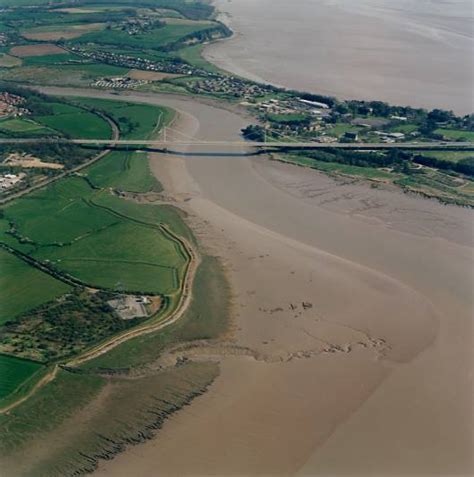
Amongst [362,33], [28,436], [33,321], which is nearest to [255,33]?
[362,33]

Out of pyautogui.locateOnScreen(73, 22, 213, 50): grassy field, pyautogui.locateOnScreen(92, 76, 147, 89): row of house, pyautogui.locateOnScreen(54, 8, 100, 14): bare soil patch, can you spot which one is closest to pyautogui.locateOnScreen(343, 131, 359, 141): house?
pyautogui.locateOnScreen(92, 76, 147, 89): row of house

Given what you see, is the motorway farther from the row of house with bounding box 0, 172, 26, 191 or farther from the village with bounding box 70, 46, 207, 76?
the village with bounding box 70, 46, 207, 76

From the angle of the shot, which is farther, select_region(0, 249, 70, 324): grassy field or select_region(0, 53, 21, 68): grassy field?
select_region(0, 53, 21, 68): grassy field

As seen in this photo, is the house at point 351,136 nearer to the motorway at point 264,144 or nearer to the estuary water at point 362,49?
the motorway at point 264,144

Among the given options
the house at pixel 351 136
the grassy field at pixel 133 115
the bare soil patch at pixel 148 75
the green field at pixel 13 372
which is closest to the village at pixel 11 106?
the grassy field at pixel 133 115

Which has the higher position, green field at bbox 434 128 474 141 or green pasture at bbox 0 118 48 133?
green field at bbox 434 128 474 141

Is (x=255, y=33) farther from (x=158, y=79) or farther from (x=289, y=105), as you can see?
(x=289, y=105)

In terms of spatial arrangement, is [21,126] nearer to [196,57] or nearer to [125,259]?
[125,259]
